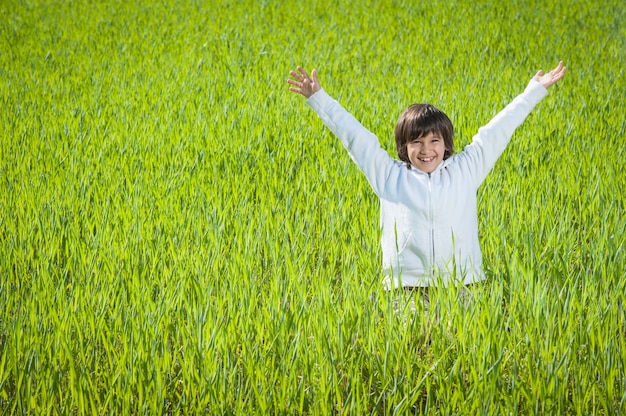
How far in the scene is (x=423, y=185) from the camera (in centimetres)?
218

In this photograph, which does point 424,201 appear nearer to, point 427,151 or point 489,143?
point 427,151

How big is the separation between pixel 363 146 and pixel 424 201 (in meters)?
0.23

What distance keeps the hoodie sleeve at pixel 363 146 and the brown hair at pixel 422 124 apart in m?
0.08

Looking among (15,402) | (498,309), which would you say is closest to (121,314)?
(15,402)

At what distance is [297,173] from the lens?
3705 mm

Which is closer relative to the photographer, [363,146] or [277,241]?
[363,146]

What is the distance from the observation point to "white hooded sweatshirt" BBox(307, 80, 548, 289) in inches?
86.0

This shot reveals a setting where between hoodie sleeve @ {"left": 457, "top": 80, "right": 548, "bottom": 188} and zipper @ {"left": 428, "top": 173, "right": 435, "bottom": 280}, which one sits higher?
hoodie sleeve @ {"left": 457, "top": 80, "right": 548, "bottom": 188}

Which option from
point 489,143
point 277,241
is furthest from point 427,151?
point 277,241

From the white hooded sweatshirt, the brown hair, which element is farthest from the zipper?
the brown hair

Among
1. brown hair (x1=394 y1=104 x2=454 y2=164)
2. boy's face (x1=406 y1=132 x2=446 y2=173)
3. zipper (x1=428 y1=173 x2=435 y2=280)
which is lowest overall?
zipper (x1=428 y1=173 x2=435 y2=280)

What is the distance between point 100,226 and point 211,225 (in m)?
0.46

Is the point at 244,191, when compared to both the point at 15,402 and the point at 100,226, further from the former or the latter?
the point at 15,402

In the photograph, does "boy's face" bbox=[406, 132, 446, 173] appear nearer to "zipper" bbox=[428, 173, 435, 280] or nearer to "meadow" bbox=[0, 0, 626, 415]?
"zipper" bbox=[428, 173, 435, 280]
